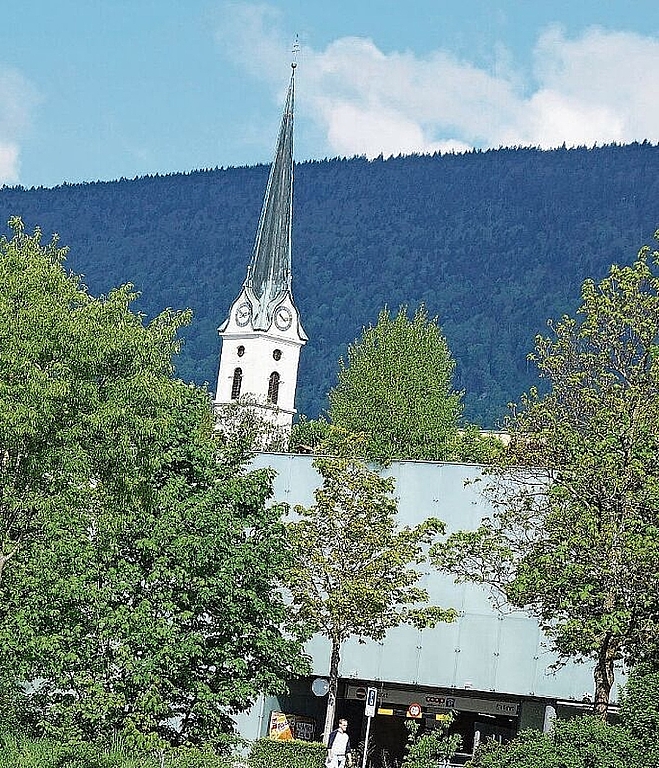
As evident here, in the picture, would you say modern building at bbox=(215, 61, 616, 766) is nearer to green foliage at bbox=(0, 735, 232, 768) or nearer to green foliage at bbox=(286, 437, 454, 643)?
green foliage at bbox=(286, 437, 454, 643)

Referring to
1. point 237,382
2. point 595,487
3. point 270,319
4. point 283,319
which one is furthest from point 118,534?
point 283,319

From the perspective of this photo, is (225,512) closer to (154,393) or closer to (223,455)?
(223,455)

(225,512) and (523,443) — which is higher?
(523,443)

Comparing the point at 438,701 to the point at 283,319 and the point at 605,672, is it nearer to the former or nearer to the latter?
the point at 605,672

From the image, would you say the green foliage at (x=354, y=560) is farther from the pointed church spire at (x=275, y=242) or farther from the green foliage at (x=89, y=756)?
the pointed church spire at (x=275, y=242)

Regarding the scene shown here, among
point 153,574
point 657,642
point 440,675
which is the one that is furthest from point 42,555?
point 440,675

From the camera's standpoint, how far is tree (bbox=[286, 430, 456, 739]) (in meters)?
33.0

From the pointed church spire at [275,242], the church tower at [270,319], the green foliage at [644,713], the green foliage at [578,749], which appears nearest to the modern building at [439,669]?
the green foliage at [644,713]

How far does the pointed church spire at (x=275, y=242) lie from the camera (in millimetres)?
119125

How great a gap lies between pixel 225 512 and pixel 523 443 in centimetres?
591

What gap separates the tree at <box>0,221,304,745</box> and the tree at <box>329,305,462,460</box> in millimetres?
49687

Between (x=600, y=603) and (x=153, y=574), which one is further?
(x=153, y=574)

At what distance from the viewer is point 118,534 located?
2588cm

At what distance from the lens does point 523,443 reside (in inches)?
1004
